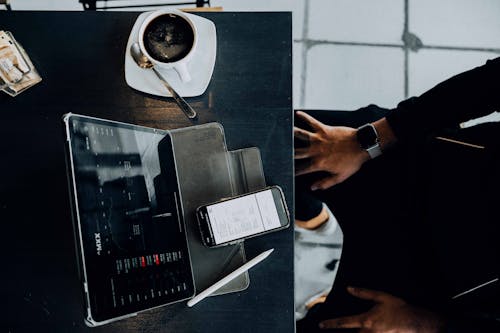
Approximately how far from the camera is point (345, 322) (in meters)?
0.99

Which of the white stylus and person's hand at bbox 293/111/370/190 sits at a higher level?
person's hand at bbox 293/111/370/190

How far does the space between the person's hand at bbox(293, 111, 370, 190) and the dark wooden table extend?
0.73 ft

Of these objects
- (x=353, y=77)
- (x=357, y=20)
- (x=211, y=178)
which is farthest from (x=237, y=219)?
(x=357, y=20)

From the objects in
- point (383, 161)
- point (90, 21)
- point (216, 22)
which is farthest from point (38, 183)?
point (383, 161)

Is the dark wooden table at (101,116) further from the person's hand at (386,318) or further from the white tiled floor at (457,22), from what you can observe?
the white tiled floor at (457,22)

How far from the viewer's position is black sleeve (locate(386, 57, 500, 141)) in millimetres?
898

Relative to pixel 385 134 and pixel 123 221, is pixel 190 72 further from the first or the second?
pixel 385 134

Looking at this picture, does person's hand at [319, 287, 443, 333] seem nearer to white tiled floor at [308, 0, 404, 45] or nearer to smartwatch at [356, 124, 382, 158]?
smartwatch at [356, 124, 382, 158]

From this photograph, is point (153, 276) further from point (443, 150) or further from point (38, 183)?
point (443, 150)

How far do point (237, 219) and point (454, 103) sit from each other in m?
0.55

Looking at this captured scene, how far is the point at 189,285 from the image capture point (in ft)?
2.17

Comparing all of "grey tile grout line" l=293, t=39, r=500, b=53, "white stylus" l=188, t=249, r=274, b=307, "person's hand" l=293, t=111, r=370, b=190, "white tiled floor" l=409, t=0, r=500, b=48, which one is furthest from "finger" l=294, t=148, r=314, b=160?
"white tiled floor" l=409, t=0, r=500, b=48

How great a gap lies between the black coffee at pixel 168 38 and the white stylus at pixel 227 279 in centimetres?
37

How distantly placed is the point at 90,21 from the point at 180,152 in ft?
1.04
